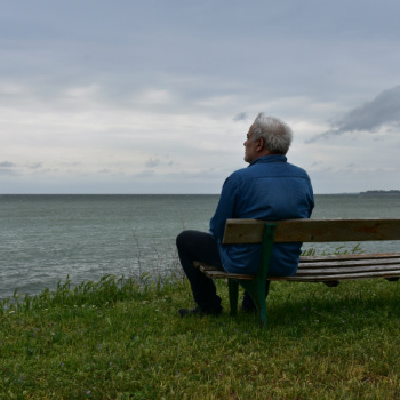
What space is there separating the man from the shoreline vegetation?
670 millimetres

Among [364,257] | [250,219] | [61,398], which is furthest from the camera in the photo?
[364,257]

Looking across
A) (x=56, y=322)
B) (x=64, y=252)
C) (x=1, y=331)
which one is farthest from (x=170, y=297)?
(x=64, y=252)

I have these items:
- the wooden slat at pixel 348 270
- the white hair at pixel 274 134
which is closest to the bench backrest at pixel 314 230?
the wooden slat at pixel 348 270

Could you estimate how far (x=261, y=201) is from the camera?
15.3 feet

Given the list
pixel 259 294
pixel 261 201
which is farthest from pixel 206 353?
pixel 261 201

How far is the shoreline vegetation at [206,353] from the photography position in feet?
11.6

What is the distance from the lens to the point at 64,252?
24.7m

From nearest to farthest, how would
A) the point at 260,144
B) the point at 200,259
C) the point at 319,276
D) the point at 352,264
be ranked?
the point at 260,144, the point at 319,276, the point at 200,259, the point at 352,264

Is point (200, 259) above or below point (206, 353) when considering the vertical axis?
above

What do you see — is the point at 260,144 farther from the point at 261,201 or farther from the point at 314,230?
the point at 314,230

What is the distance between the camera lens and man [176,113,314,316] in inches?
184

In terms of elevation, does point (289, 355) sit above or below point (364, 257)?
below

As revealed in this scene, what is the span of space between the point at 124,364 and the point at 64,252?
71.1 feet

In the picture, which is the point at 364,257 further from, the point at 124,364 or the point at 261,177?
the point at 124,364
